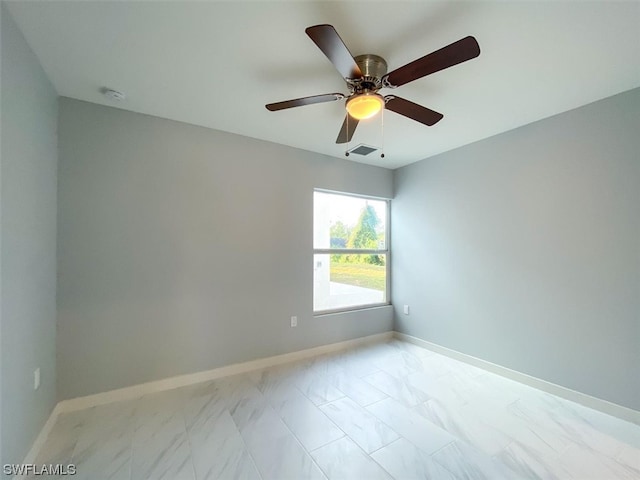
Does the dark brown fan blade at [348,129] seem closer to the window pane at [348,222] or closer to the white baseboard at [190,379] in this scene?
the window pane at [348,222]

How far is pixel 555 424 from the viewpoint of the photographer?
200 centimetres

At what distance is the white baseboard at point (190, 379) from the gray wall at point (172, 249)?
6 centimetres

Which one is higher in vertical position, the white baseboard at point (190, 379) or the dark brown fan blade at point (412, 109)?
the dark brown fan blade at point (412, 109)

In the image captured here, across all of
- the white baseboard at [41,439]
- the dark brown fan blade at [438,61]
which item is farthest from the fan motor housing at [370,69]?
the white baseboard at [41,439]

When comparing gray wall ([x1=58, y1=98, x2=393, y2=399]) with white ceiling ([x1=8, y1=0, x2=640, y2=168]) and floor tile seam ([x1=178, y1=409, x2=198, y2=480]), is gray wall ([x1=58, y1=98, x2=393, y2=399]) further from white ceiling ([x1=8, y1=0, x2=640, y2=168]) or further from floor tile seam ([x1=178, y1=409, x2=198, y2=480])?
→ floor tile seam ([x1=178, y1=409, x2=198, y2=480])

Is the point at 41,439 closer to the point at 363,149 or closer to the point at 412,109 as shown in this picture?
the point at 412,109

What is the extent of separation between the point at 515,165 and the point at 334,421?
2964 mm

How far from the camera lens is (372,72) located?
1783 millimetres

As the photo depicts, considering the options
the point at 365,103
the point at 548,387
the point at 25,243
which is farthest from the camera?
the point at 548,387

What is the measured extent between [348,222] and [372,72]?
2218 mm

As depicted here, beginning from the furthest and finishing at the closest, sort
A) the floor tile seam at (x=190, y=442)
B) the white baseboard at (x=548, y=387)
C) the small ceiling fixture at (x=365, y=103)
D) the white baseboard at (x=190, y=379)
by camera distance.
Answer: the white baseboard at (x=190, y=379), the white baseboard at (x=548, y=387), the small ceiling fixture at (x=365, y=103), the floor tile seam at (x=190, y=442)

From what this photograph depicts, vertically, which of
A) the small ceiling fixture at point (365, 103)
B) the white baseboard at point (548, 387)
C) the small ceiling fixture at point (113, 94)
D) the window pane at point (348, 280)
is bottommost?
the white baseboard at point (548, 387)

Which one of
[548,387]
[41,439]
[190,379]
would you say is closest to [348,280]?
[190,379]

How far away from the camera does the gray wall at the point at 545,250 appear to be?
6.97ft
